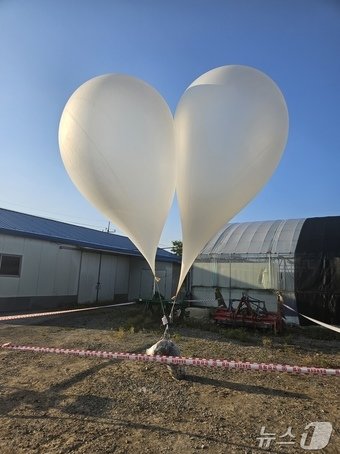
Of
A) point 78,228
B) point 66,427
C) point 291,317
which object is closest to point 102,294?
point 78,228

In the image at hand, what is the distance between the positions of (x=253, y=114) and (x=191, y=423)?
4.03m

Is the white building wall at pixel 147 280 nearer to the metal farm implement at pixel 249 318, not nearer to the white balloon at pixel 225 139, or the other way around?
the metal farm implement at pixel 249 318

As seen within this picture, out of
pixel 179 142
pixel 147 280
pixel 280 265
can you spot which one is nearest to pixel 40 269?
pixel 147 280

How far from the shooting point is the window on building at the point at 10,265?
13953mm

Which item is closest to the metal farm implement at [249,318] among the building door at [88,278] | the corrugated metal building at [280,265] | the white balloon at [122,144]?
the corrugated metal building at [280,265]

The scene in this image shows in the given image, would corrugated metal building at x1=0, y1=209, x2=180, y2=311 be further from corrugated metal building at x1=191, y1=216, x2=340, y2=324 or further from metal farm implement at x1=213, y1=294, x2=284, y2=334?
metal farm implement at x1=213, y1=294, x2=284, y2=334

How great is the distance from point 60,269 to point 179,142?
1332cm

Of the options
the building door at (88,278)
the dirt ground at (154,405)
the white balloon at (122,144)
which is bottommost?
the dirt ground at (154,405)

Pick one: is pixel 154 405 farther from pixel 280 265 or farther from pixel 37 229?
pixel 37 229

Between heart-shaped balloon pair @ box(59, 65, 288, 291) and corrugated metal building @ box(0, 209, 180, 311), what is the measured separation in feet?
35.2

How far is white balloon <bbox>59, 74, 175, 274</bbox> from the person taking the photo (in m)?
4.72

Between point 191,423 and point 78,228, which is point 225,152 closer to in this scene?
point 191,423

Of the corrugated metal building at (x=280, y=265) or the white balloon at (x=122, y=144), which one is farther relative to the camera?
the corrugated metal building at (x=280, y=265)

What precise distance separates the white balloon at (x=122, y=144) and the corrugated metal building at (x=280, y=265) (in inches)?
413
